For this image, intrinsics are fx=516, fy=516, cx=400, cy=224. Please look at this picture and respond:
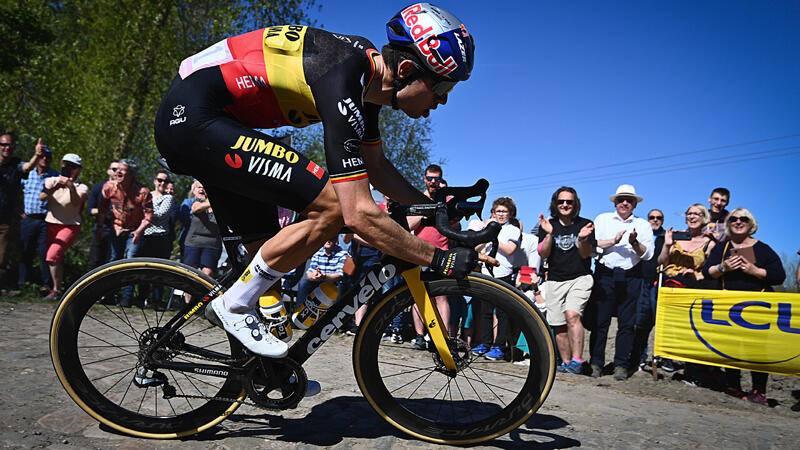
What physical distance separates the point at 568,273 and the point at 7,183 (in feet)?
26.9

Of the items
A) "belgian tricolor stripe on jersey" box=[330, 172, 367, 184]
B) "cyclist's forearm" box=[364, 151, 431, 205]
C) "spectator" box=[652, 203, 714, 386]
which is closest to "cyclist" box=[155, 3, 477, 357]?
"belgian tricolor stripe on jersey" box=[330, 172, 367, 184]

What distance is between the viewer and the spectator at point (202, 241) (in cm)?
807

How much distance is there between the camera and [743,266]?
6.28m

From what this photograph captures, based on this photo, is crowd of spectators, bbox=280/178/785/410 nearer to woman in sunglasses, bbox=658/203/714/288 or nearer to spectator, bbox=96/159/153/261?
woman in sunglasses, bbox=658/203/714/288

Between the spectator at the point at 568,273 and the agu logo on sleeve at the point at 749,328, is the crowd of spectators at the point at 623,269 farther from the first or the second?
the agu logo on sleeve at the point at 749,328

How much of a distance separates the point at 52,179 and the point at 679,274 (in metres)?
9.32

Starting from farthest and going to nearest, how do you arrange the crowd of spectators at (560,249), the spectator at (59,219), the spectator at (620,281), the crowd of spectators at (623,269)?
1. the spectator at (59,219)
2. the spectator at (620,281)
3. the crowd of spectators at (560,249)
4. the crowd of spectators at (623,269)

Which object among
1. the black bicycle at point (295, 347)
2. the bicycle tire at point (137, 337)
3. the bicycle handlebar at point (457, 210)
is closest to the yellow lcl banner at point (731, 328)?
the black bicycle at point (295, 347)

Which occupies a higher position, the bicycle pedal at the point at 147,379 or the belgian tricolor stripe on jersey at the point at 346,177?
the belgian tricolor stripe on jersey at the point at 346,177

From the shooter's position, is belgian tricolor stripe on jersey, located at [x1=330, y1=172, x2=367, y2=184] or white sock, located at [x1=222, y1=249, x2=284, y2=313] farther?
white sock, located at [x1=222, y1=249, x2=284, y2=313]

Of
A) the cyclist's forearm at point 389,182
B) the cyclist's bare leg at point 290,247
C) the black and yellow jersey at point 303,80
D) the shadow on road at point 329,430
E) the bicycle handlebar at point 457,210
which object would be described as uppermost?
the black and yellow jersey at point 303,80

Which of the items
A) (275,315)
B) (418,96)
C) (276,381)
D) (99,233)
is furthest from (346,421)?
(99,233)

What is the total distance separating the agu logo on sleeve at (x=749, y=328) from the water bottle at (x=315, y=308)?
18.0 feet

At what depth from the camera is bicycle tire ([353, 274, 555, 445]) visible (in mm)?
2779
